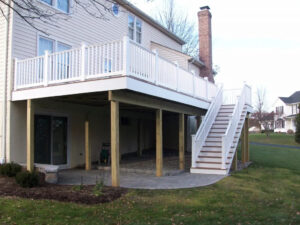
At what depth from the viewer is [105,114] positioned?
45.8 feet

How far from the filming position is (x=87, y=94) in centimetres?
902

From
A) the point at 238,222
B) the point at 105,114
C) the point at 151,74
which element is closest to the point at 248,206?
the point at 238,222

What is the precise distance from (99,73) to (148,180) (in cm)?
357

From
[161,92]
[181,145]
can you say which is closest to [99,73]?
[161,92]

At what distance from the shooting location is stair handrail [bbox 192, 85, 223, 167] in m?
11.1

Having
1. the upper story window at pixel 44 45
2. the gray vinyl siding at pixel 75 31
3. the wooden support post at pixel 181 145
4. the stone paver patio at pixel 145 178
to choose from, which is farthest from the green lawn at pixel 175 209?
the upper story window at pixel 44 45

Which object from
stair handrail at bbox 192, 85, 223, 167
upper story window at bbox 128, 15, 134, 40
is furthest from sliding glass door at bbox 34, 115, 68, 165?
upper story window at bbox 128, 15, 134, 40

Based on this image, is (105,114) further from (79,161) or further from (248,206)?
(248,206)

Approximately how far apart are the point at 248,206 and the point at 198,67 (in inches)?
593

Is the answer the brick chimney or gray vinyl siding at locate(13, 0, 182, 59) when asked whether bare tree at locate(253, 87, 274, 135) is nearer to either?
the brick chimney

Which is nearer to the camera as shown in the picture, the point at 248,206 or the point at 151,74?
the point at 248,206

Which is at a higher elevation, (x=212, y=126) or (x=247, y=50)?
(x=247, y=50)

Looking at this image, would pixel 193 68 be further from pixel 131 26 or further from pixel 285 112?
pixel 285 112

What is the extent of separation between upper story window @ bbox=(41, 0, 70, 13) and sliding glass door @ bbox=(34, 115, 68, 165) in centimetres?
428
